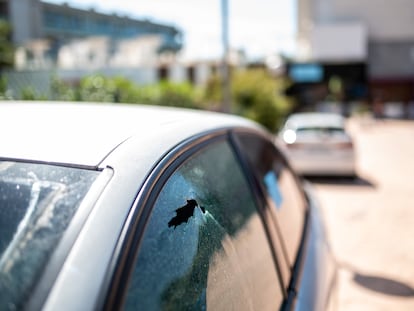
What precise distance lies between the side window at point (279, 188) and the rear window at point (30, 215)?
1085 millimetres

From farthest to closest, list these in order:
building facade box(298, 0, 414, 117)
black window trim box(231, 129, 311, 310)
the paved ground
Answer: building facade box(298, 0, 414, 117)
the paved ground
black window trim box(231, 129, 311, 310)

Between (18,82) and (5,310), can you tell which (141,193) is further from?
(18,82)

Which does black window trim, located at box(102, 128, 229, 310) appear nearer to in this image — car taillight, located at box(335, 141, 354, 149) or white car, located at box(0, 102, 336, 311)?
white car, located at box(0, 102, 336, 311)

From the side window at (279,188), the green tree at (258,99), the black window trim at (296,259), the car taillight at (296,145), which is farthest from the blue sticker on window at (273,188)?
the green tree at (258,99)

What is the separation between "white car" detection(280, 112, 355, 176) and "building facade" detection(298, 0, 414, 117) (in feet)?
93.8

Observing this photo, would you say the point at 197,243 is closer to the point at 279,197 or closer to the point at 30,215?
the point at 30,215

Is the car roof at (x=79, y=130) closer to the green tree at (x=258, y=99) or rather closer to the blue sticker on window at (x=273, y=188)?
the blue sticker on window at (x=273, y=188)

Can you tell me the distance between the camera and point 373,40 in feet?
129

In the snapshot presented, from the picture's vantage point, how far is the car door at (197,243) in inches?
38.8


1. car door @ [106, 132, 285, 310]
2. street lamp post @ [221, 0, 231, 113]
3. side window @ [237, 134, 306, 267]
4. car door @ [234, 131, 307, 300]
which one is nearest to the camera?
car door @ [106, 132, 285, 310]

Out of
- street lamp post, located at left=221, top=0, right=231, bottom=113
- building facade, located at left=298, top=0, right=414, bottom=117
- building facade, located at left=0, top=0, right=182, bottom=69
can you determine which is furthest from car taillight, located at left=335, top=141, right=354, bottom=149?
building facade, located at left=298, top=0, right=414, bottom=117

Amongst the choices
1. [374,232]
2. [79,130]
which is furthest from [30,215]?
[374,232]

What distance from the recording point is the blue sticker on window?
2.14 meters

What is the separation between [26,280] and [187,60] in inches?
1767
